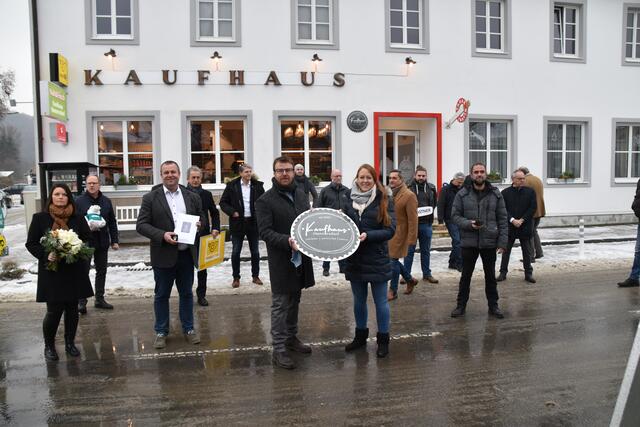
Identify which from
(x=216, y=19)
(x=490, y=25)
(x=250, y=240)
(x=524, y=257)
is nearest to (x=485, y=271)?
(x=524, y=257)

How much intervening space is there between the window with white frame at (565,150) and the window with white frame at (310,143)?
7328 millimetres

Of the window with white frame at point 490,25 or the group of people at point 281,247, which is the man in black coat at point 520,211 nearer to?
the group of people at point 281,247

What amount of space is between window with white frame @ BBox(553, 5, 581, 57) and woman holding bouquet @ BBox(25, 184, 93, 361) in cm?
1578

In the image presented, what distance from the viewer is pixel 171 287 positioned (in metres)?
5.79

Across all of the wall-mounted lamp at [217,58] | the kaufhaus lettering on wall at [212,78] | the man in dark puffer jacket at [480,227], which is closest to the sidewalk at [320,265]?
the man in dark puffer jacket at [480,227]

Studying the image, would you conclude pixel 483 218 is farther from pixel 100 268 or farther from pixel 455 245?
pixel 100 268

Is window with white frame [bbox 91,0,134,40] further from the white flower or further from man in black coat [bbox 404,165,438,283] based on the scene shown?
the white flower

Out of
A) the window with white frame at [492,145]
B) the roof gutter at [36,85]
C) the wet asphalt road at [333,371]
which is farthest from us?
the window with white frame at [492,145]

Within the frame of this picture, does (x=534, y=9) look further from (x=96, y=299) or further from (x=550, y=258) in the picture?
(x=96, y=299)

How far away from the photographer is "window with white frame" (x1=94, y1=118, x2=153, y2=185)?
45.7 feet

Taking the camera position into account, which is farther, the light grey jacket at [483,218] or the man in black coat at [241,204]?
the man in black coat at [241,204]

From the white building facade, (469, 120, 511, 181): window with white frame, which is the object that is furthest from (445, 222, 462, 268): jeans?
(469, 120, 511, 181): window with white frame

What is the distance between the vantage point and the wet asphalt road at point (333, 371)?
13.1 feet

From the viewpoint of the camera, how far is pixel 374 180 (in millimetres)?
5199
